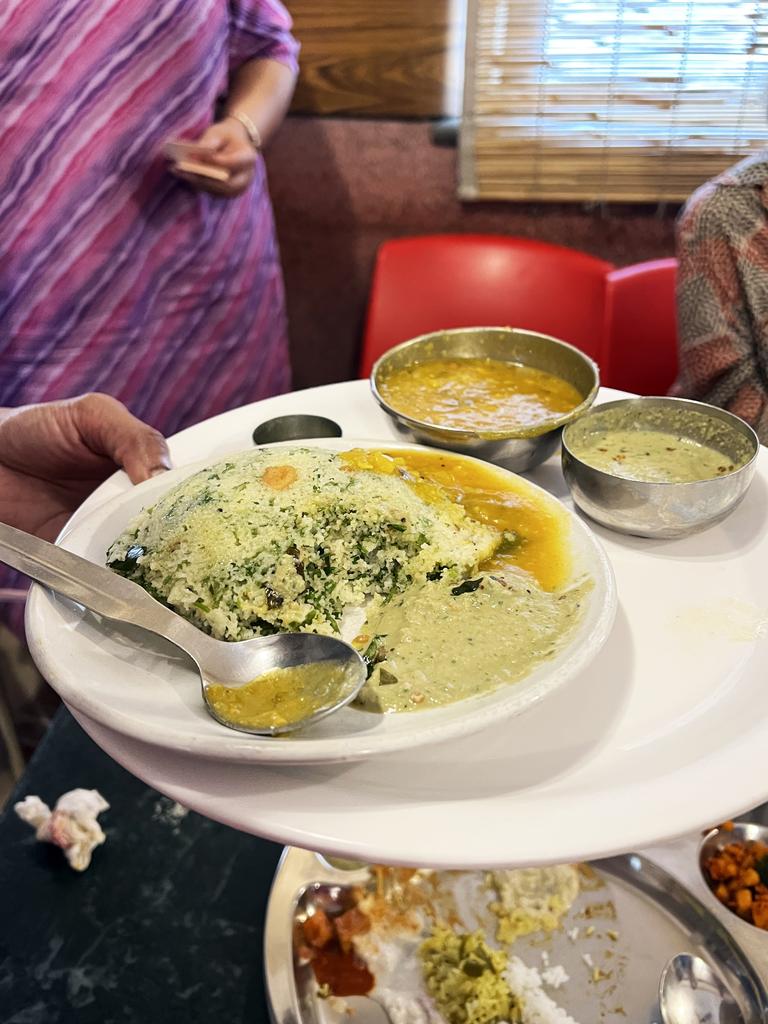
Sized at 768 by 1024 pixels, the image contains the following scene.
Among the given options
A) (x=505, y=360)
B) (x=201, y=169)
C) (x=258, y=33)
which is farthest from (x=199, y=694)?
(x=258, y=33)

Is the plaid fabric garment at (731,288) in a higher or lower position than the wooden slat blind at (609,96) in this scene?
lower

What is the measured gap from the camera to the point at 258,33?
7.57ft

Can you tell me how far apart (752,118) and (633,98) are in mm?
429

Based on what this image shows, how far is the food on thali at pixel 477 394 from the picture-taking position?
5.20ft

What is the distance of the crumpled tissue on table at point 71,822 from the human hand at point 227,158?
1431 mm

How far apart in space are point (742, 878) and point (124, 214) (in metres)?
1.94

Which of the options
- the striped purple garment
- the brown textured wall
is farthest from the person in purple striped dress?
the brown textured wall

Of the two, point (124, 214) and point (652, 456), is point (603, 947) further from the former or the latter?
point (124, 214)

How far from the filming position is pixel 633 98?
2.90m

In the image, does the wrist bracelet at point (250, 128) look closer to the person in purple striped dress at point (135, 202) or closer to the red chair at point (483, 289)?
the person in purple striped dress at point (135, 202)

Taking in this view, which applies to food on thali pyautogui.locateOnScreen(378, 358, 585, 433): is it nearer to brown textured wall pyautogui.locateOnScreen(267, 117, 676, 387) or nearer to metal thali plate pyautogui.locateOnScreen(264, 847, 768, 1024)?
metal thali plate pyautogui.locateOnScreen(264, 847, 768, 1024)

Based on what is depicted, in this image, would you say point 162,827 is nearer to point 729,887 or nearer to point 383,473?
point 383,473

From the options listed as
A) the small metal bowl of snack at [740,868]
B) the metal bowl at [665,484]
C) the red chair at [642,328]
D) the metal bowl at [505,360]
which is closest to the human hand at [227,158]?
the metal bowl at [505,360]

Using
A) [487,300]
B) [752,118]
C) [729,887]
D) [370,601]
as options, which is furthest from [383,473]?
[752,118]
